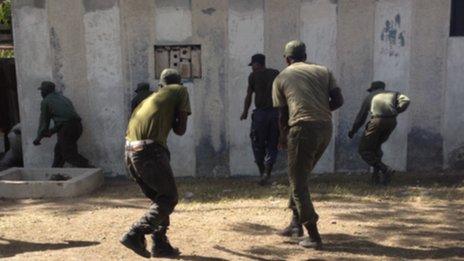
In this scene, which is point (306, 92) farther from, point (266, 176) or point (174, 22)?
point (174, 22)

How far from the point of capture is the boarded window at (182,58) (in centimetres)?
828

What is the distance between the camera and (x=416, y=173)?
8273 millimetres

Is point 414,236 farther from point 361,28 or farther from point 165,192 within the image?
point 361,28

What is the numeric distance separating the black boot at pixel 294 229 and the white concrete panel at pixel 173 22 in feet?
13.2

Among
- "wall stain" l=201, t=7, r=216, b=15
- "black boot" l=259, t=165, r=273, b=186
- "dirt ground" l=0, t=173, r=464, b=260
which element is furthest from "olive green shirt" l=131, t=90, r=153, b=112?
"black boot" l=259, t=165, r=273, b=186

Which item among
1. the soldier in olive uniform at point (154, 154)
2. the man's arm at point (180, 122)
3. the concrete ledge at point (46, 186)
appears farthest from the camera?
the concrete ledge at point (46, 186)

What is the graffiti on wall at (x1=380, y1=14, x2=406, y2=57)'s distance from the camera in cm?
805

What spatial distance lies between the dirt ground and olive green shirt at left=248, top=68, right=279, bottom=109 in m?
1.21

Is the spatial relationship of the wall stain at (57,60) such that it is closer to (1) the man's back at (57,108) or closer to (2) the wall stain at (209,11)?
(1) the man's back at (57,108)

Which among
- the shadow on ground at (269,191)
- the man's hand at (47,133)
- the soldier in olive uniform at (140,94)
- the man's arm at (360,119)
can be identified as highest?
the soldier in olive uniform at (140,94)

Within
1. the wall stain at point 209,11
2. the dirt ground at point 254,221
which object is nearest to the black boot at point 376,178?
the dirt ground at point 254,221

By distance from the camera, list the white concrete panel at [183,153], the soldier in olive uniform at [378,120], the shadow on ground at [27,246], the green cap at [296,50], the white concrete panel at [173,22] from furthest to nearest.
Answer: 1. the white concrete panel at [183,153]
2. the white concrete panel at [173,22]
3. the soldier in olive uniform at [378,120]
4. the shadow on ground at [27,246]
5. the green cap at [296,50]

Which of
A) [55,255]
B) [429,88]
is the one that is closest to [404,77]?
[429,88]

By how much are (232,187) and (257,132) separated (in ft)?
3.11
